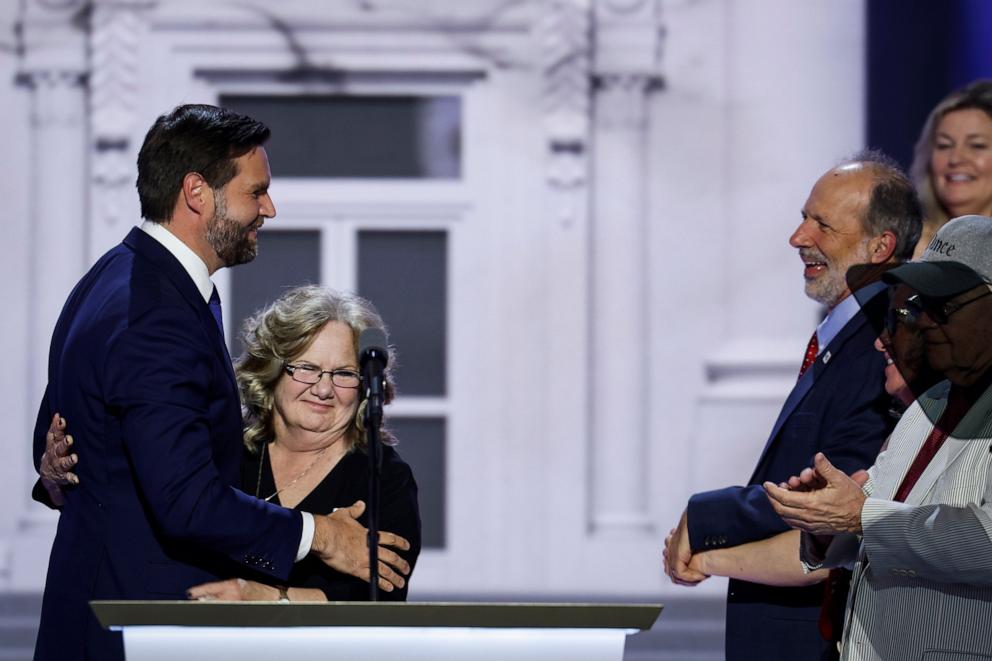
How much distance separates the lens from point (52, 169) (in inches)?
225

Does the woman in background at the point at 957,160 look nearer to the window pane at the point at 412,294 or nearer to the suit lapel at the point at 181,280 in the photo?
the suit lapel at the point at 181,280

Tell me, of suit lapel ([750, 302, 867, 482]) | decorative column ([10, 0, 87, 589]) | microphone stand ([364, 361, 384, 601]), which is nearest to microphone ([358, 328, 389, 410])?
microphone stand ([364, 361, 384, 601])

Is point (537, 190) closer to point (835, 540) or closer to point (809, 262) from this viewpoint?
point (809, 262)

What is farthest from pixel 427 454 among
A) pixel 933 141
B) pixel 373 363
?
pixel 373 363

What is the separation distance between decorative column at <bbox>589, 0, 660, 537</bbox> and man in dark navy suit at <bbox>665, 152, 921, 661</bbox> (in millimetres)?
2875

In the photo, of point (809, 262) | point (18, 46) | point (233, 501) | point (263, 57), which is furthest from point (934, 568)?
point (18, 46)

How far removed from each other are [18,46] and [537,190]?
88.2 inches

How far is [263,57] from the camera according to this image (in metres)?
5.77

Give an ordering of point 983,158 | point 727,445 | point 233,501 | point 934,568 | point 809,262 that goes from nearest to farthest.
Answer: point 934,568
point 233,501
point 809,262
point 983,158
point 727,445

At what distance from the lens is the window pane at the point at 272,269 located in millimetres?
5918

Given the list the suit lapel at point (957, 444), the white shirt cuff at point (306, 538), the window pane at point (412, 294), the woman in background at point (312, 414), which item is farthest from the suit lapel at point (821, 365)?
the window pane at point (412, 294)

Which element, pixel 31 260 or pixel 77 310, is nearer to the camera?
pixel 77 310

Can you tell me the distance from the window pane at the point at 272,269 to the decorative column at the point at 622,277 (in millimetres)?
1238

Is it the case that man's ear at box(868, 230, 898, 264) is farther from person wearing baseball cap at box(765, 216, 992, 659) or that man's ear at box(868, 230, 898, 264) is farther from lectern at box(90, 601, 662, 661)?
lectern at box(90, 601, 662, 661)
